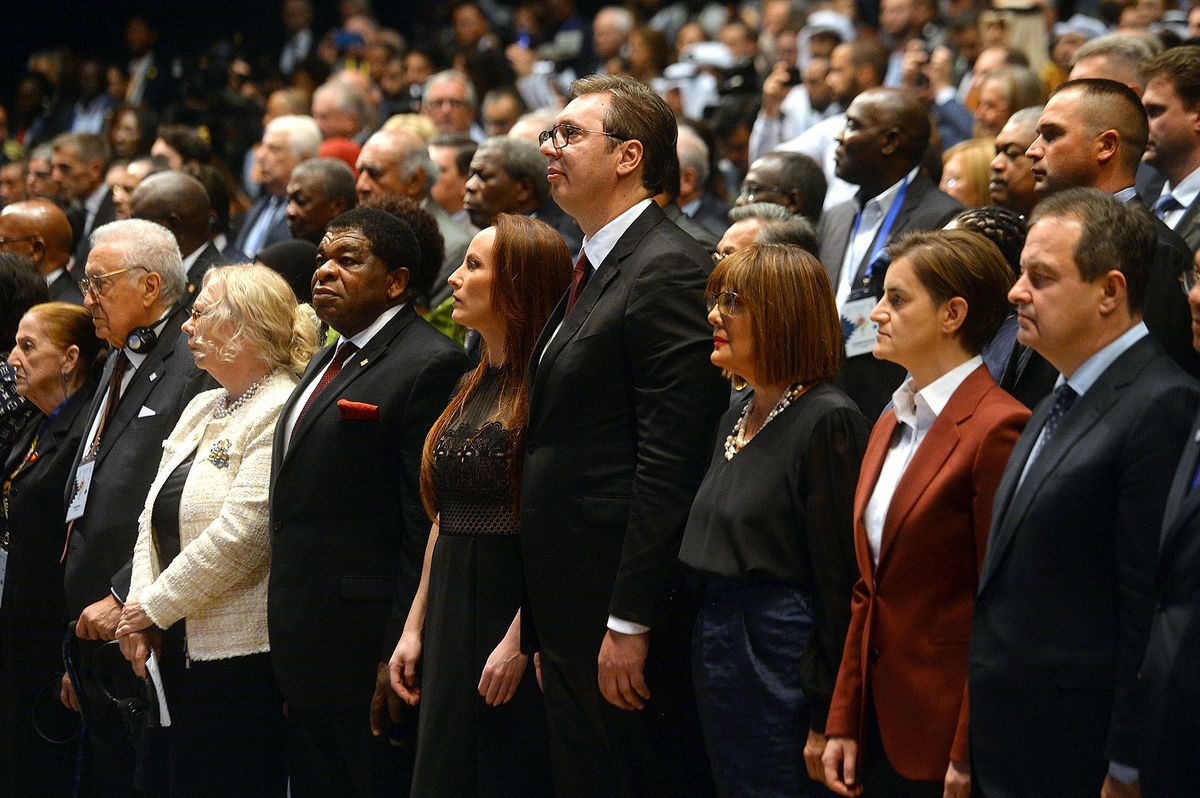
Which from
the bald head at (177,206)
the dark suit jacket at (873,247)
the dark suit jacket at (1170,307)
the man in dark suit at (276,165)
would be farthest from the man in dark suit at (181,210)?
the dark suit jacket at (1170,307)

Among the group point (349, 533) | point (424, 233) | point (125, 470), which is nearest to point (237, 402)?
point (125, 470)

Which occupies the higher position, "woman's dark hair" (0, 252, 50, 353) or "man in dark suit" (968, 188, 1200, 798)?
→ "woman's dark hair" (0, 252, 50, 353)

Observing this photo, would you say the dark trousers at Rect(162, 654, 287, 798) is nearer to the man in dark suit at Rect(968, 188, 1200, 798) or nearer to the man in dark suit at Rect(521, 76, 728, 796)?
the man in dark suit at Rect(521, 76, 728, 796)

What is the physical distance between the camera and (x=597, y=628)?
3.21 m

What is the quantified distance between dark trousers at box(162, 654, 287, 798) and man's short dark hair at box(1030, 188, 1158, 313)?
7.82ft

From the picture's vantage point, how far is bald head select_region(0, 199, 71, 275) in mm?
5828

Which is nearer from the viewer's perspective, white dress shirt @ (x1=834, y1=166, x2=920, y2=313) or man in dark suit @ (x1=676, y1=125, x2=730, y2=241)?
white dress shirt @ (x1=834, y1=166, x2=920, y2=313)

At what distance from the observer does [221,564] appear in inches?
151

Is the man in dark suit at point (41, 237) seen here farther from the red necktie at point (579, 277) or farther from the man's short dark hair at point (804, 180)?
the red necktie at point (579, 277)

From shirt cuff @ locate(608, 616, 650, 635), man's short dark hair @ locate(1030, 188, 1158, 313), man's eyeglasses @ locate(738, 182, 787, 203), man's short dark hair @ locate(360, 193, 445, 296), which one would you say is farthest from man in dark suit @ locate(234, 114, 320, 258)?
man's short dark hair @ locate(1030, 188, 1158, 313)

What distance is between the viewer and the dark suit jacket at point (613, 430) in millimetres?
3111

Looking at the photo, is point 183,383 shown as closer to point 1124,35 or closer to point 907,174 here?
point 907,174

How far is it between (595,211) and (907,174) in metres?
1.74

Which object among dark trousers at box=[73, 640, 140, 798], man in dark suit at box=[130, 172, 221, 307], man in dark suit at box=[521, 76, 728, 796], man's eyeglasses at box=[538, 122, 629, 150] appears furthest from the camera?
man in dark suit at box=[130, 172, 221, 307]
